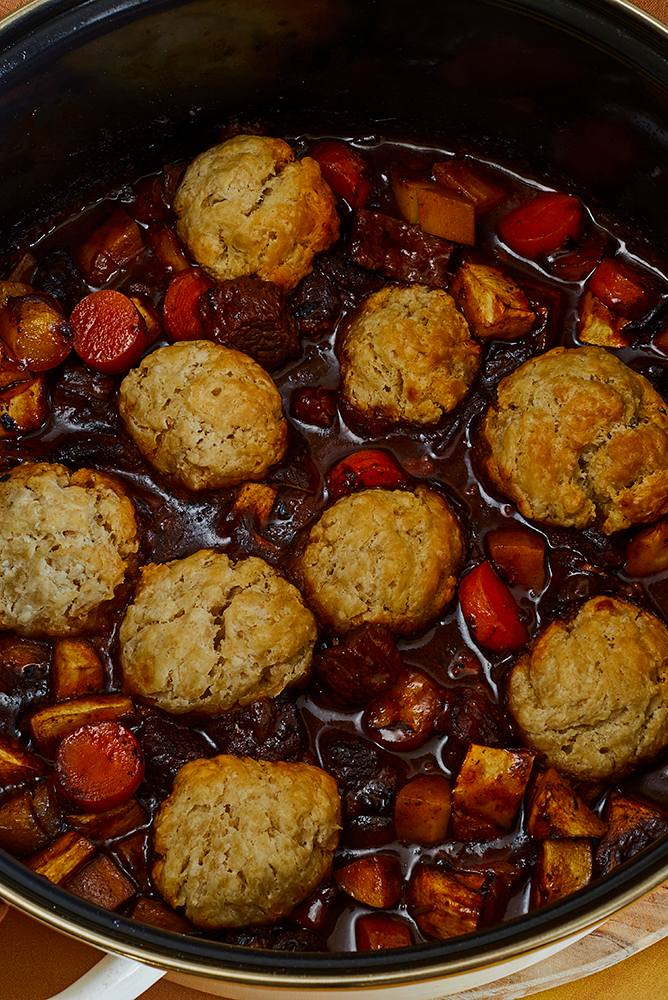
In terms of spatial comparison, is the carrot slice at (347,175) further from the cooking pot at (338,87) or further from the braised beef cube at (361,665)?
the braised beef cube at (361,665)

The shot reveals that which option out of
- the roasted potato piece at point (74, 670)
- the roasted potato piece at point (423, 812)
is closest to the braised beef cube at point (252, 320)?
the roasted potato piece at point (74, 670)

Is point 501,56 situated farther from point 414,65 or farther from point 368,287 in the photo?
point 368,287

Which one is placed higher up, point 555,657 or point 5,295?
point 5,295

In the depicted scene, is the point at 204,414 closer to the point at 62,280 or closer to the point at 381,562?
the point at 381,562

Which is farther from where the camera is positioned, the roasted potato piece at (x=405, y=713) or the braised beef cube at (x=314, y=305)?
the braised beef cube at (x=314, y=305)

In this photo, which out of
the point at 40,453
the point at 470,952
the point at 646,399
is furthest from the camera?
the point at 40,453

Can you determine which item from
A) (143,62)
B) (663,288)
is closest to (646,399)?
(663,288)

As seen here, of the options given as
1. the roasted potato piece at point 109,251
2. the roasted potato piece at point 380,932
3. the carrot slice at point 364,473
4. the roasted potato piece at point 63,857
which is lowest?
the roasted potato piece at point 380,932
